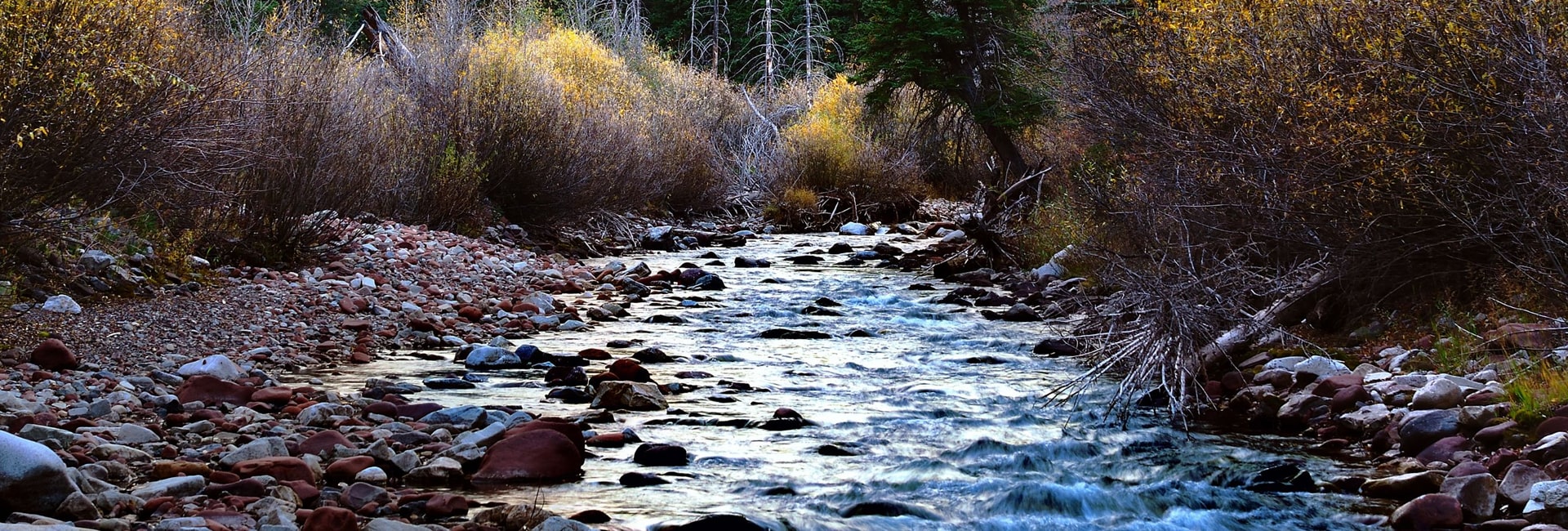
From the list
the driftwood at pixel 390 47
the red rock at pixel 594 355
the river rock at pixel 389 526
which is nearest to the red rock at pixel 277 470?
the river rock at pixel 389 526

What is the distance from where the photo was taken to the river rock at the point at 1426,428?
512 cm

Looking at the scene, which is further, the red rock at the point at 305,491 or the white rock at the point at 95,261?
the white rock at the point at 95,261

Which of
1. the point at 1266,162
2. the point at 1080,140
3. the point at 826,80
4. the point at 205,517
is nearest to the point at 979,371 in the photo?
the point at 1266,162

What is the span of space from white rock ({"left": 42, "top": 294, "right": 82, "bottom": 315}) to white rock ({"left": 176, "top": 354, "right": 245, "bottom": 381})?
95 cm

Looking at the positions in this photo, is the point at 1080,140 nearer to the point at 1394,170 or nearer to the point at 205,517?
the point at 1394,170

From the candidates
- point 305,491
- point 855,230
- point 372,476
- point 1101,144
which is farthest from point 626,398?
point 855,230

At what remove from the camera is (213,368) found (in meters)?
6.13

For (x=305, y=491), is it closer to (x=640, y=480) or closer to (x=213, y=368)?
(x=640, y=480)

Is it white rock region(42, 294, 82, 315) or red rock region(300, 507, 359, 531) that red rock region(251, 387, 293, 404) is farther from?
red rock region(300, 507, 359, 531)

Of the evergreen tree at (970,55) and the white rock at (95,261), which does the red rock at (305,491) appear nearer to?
the white rock at (95,261)

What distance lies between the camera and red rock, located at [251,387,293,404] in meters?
5.79

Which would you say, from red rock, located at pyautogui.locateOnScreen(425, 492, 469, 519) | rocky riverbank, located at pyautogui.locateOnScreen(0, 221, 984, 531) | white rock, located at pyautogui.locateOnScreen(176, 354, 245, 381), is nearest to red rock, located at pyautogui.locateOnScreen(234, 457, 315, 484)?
rocky riverbank, located at pyautogui.locateOnScreen(0, 221, 984, 531)

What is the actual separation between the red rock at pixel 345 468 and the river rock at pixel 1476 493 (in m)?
4.10

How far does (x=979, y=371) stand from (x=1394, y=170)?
2.69 meters
